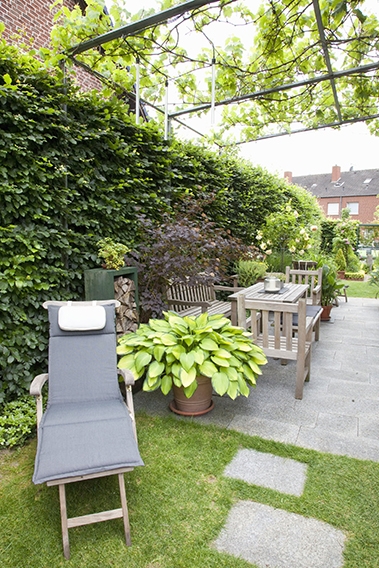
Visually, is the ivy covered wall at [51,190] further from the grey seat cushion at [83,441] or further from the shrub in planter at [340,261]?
the shrub in planter at [340,261]

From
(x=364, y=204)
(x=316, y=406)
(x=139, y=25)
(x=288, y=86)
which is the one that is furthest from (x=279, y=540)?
(x=364, y=204)

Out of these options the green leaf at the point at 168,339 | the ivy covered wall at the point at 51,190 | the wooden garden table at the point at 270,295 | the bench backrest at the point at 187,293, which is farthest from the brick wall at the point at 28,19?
the green leaf at the point at 168,339

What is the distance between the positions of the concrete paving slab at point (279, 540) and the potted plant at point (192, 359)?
893 mm

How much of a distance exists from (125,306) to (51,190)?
127 centimetres

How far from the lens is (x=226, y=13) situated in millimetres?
3752

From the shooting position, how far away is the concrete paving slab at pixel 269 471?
2.29m

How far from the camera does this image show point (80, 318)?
267cm

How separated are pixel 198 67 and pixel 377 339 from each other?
453 centimetres

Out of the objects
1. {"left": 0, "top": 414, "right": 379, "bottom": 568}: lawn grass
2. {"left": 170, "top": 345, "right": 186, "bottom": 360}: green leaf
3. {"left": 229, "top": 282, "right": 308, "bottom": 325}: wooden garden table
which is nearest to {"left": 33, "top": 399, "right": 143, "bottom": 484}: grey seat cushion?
{"left": 0, "top": 414, "right": 379, "bottom": 568}: lawn grass

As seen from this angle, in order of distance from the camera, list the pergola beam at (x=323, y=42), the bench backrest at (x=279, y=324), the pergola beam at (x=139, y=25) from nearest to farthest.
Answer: the pergola beam at (x=139, y=25) < the pergola beam at (x=323, y=42) < the bench backrest at (x=279, y=324)

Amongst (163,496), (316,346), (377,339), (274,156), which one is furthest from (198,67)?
(274,156)

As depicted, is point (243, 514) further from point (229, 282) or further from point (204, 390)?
point (229, 282)

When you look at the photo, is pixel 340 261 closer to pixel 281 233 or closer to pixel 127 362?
pixel 281 233

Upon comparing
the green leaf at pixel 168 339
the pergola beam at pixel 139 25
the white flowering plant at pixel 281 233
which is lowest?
the green leaf at pixel 168 339
